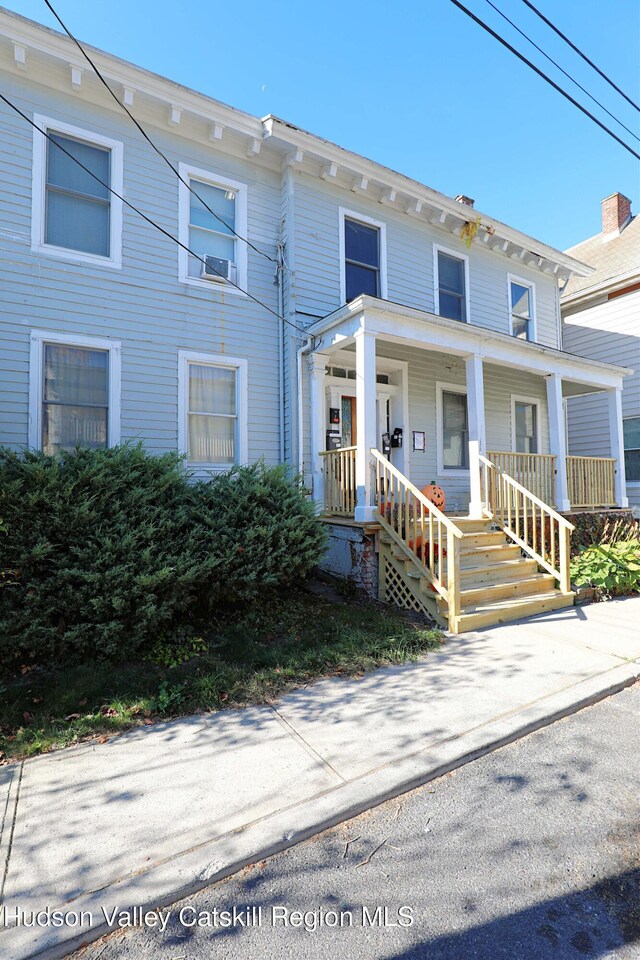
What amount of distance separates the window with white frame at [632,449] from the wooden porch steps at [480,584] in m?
6.29

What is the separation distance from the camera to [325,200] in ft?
26.6

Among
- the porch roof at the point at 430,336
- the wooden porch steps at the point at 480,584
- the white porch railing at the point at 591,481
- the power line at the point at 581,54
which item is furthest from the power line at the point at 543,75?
the white porch railing at the point at 591,481

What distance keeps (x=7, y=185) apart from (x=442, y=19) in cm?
548

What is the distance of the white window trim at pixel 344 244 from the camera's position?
27.0ft

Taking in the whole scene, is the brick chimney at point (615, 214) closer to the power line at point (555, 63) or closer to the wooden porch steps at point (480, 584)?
the power line at point (555, 63)

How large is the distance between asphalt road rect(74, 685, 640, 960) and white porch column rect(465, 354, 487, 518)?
516 centimetres

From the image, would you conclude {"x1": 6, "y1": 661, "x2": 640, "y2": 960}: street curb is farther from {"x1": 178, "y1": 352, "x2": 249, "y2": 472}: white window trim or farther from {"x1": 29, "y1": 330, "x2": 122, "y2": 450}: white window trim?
{"x1": 29, "y1": 330, "x2": 122, "y2": 450}: white window trim

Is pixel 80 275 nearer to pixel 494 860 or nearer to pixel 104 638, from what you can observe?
pixel 104 638

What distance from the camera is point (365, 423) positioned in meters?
6.48

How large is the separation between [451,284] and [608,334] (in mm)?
5080

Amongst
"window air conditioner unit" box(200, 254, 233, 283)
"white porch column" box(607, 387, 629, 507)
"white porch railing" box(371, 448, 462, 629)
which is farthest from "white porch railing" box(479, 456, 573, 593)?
"window air conditioner unit" box(200, 254, 233, 283)

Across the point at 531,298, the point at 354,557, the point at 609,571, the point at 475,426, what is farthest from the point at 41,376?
the point at 531,298

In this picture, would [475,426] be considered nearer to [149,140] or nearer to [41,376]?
[41,376]

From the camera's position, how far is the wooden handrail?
541cm
